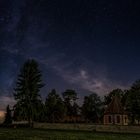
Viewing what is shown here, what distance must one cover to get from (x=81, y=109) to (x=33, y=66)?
54.5 metres

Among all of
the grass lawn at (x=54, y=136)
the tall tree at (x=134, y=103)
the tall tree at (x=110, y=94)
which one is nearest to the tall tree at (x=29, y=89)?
the tall tree at (x=134, y=103)

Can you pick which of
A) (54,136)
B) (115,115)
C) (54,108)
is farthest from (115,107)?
(54,136)

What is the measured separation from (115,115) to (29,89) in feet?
108

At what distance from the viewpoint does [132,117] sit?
82000 mm

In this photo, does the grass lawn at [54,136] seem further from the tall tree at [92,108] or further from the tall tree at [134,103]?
the tall tree at [92,108]

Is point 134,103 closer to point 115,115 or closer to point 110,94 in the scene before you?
point 115,115

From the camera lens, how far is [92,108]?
136 meters

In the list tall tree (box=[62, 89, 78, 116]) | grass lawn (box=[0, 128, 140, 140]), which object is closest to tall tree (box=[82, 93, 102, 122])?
tall tree (box=[62, 89, 78, 116])

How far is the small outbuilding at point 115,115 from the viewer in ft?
344

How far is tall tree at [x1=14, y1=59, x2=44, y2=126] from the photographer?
8469 centimetres

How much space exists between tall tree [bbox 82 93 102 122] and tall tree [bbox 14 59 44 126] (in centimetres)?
5175

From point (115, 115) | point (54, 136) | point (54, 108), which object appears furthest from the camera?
point (54, 108)

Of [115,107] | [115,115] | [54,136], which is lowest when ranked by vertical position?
[54,136]

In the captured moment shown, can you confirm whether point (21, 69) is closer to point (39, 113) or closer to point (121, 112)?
point (39, 113)
